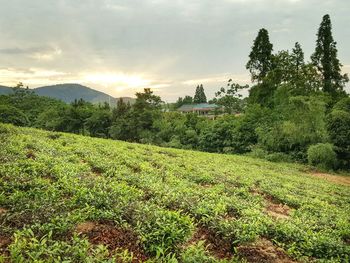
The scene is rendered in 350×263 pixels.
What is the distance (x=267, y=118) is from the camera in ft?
129

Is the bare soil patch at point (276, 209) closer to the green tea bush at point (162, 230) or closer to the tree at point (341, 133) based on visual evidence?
the green tea bush at point (162, 230)

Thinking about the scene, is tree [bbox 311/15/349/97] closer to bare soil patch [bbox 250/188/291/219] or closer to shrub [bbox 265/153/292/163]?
shrub [bbox 265/153/292/163]

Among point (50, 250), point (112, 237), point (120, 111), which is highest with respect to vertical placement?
point (120, 111)

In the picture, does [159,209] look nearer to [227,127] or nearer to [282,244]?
[282,244]

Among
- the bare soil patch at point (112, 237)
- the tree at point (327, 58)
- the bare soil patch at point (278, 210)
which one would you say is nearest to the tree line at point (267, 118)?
the tree at point (327, 58)

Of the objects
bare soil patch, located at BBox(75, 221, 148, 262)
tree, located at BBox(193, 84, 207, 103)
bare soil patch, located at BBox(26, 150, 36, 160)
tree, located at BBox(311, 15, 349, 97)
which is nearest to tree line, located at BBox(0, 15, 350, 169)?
tree, located at BBox(311, 15, 349, 97)

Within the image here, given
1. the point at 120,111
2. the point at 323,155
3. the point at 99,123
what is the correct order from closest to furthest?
the point at 323,155 < the point at 99,123 < the point at 120,111

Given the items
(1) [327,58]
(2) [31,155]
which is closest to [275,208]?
(2) [31,155]

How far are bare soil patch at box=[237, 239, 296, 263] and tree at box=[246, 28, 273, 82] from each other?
45.5 meters

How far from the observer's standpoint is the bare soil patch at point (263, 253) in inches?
220

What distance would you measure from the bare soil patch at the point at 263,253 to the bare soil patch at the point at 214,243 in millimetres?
222

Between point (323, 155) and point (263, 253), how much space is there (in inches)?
1035

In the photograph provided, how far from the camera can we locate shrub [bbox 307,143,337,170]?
29250 millimetres

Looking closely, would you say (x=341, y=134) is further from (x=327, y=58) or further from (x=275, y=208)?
(x=275, y=208)
